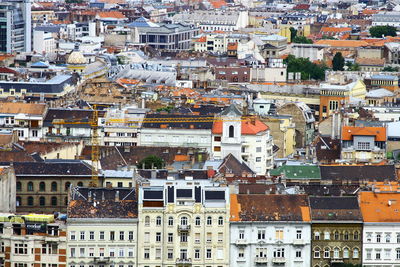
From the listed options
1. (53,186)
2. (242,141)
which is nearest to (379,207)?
(53,186)

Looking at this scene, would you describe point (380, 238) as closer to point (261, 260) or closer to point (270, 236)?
point (270, 236)

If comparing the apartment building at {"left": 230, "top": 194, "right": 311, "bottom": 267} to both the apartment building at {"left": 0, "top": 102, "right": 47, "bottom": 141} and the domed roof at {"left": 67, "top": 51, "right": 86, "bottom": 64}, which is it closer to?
the apartment building at {"left": 0, "top": 102, "right": 47, "bottom": 141}

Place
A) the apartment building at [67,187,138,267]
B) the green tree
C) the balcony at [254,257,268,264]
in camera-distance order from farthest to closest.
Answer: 1. the green tree
2. the balcony at [254,257,268,264]
3. the apartment building at [67,187,138,267]

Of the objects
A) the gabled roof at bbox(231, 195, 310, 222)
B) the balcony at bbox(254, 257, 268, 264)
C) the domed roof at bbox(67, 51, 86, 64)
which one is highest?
the gabled roof at bbox(231, 195, 310, 222)

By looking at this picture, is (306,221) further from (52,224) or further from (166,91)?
(166,91)

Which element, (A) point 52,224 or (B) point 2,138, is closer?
(A) point 52,224

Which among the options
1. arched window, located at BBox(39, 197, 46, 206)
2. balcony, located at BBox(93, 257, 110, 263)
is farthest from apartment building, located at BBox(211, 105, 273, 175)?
balcony, located at BBox(93, 257, 110, 263)

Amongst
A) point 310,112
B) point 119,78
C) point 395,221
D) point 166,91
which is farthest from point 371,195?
point 119,78
